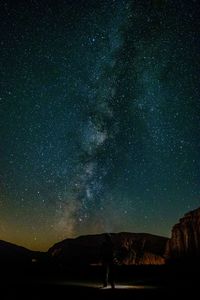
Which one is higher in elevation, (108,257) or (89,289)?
(108,257)

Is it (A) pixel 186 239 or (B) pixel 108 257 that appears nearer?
(B) pixel 108 257

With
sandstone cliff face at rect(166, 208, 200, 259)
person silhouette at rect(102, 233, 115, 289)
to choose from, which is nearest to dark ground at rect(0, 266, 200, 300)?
person silhouette at rect(102, 233, 115, 289)

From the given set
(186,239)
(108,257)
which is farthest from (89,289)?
(186,239)

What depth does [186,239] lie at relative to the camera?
103938mm

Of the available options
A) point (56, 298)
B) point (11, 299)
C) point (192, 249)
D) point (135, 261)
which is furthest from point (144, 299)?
point (135, 261)

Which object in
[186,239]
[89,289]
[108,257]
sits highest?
[186,239]

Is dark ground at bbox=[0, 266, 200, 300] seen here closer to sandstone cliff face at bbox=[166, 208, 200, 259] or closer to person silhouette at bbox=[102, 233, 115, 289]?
person silhouette at bbox=[102, 233, 115, 289]

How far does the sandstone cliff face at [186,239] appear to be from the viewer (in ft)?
325

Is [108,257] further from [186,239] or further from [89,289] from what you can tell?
[186,239]

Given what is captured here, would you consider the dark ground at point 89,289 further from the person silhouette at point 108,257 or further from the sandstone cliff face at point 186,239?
the sandstone cliff face at point 186,239

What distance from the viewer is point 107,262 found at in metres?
14.1

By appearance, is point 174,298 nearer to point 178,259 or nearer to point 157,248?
point 178,259

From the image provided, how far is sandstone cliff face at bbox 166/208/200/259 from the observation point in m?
99.0

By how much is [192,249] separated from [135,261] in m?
28.4
